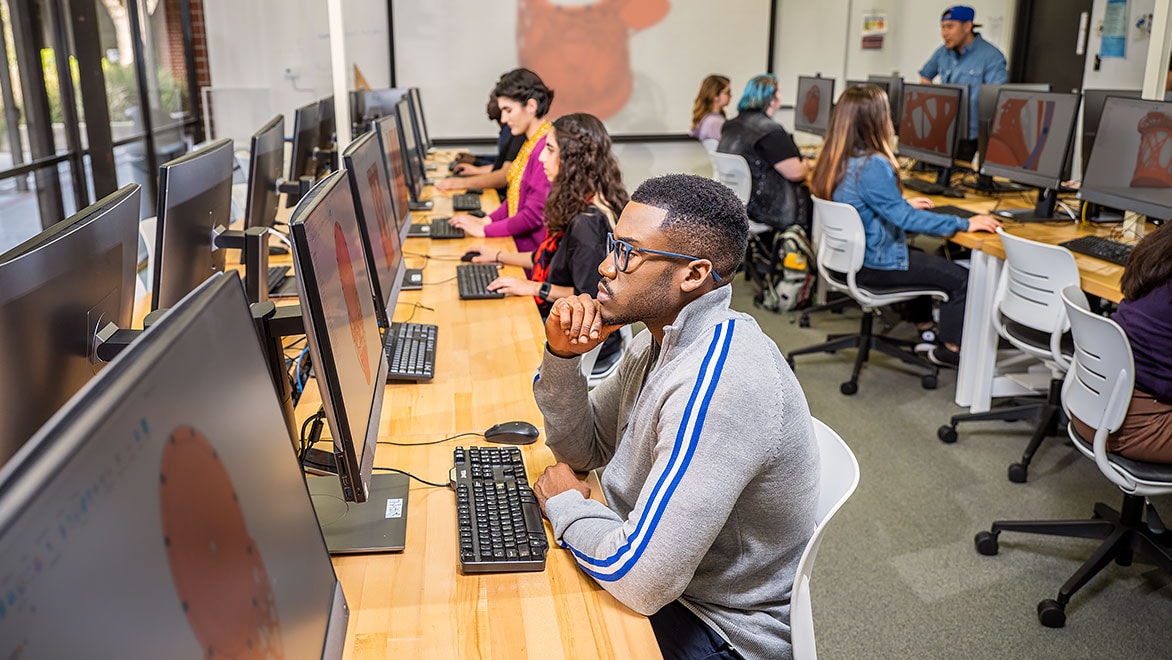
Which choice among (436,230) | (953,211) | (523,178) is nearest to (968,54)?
(953,211)

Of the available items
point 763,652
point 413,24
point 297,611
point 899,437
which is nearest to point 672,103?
point 413,24

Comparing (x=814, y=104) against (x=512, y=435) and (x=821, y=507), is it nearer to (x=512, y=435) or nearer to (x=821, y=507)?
(x=512, y=435)

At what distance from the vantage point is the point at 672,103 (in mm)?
7391

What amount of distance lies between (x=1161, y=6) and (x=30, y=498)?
177 inches

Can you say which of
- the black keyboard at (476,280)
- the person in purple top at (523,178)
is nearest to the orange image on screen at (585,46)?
the person in purple top at (523,178)

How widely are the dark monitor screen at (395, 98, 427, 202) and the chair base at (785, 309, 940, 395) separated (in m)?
1.90

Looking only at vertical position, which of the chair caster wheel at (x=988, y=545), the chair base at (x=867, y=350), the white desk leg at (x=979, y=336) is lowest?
the chair caster wheel at (x=988, y=545)

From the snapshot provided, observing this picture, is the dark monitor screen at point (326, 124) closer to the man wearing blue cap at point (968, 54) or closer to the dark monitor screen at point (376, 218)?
the dark monitor screen at point (376, 218)

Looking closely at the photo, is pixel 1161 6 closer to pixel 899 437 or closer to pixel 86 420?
pixel 899 437

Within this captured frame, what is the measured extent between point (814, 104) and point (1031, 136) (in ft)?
8.28

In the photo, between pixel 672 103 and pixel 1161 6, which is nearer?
pixel 1161 6

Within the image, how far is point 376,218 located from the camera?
2.22 metres

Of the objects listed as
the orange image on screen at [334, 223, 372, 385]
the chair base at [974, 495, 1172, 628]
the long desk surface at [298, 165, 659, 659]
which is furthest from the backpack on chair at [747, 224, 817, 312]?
the orange image on screen at [334, 223, 372, 385]

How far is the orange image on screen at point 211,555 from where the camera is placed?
60 cm
